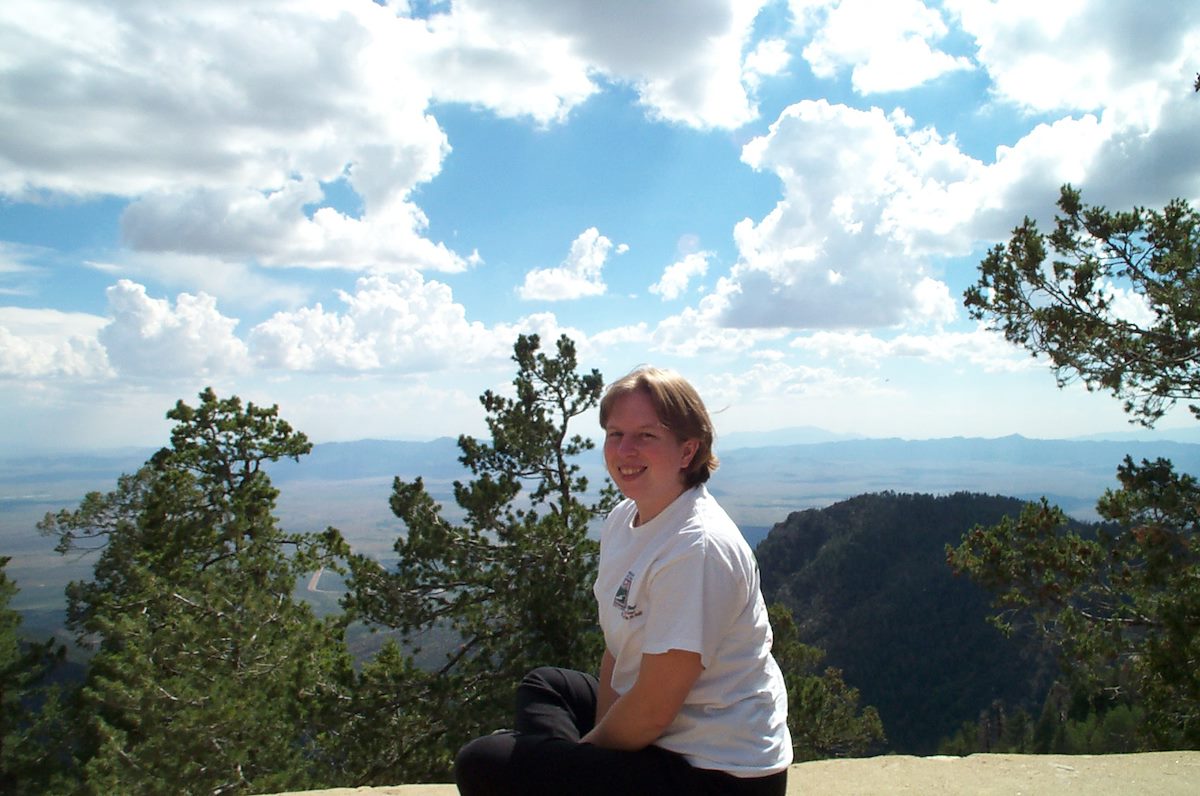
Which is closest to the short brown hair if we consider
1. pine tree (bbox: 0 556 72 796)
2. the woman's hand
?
the woman's hand

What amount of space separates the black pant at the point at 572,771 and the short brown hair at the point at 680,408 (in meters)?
0.71

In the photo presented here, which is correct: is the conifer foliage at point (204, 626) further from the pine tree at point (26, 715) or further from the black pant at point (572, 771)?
the black pant at point (572, 771)

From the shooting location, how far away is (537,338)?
1084cm

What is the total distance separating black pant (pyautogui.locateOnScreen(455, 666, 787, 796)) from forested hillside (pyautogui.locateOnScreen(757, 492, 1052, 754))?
2253 inches

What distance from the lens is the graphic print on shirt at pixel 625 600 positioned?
191cm

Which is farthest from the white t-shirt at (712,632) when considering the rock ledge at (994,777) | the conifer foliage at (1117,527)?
the conifer foliage at (1117,527)

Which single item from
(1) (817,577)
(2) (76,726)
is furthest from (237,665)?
(1) (817,577)

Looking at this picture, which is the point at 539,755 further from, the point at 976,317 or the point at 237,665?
the point at 237,665

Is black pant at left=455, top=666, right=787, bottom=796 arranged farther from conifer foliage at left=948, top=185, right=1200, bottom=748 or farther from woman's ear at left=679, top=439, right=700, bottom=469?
conifer foliage at left=948, top=185, right=1200, bottom=748

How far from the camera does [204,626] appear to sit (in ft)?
28.4

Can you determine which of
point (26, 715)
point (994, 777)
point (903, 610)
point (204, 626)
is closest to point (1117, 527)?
point (994, 777)

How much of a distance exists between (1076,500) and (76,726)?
741ft

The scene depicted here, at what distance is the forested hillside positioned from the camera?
2297 inches

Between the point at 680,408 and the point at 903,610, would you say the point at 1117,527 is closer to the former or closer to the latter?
the point at 680,408
